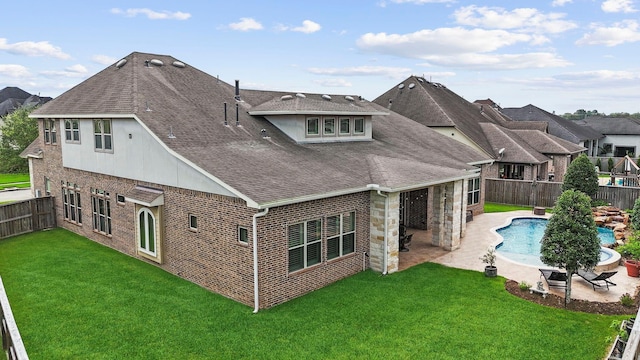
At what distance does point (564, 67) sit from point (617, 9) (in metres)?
15.1

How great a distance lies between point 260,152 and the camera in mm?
14781

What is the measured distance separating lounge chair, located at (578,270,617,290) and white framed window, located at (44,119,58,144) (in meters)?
21.1

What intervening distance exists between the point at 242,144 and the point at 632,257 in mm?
14001

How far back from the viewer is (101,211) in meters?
17.3

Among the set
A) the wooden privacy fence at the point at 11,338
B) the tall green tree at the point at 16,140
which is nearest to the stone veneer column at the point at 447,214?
the wooden privacy fence at the point at 11,338

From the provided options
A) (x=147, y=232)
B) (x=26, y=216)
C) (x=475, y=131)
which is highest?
(x=475, y=131)

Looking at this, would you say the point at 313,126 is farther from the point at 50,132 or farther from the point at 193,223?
the point at 50,132

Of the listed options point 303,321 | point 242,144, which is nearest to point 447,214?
point 242,144

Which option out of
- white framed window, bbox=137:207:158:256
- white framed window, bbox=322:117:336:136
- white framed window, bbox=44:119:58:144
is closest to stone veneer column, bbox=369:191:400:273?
white framed window, bbox=322:117:336:136

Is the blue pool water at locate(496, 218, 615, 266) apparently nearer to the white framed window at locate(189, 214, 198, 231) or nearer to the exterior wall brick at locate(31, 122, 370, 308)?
the exterior wall brick at locate(31, 122, 370, 308)

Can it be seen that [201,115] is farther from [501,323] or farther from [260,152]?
[501,323]

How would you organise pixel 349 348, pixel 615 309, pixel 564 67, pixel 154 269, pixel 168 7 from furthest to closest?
1. pixel 564 67
2. pixel 168 7
3. pixel 154 269
4. pixel 615 309
5. pixel 349 348

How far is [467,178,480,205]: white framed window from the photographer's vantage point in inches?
914

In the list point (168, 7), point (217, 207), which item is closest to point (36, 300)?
point (217, 207)
